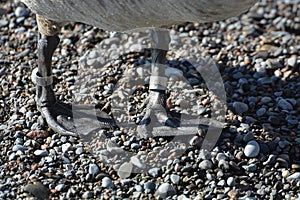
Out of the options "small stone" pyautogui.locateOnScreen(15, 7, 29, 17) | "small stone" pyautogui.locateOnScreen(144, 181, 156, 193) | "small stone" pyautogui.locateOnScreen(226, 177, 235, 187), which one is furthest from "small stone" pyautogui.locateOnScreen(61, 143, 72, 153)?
"small stone" pyautogui.locateOnScreen(15, 7, 29, 17)

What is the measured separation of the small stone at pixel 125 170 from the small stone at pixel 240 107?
831 mm

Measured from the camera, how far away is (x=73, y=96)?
3797mm

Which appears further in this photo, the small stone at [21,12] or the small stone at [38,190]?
the small stone at [21,12]

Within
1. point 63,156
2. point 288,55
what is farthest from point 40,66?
point 288,55

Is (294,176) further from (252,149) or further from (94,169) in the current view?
(94,169)

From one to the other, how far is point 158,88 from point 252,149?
671mm

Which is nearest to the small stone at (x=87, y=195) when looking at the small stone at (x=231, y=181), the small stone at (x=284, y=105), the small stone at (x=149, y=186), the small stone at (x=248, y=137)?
the small stone at (x=149, y=186)

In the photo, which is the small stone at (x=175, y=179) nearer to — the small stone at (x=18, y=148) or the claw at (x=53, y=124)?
the claw at (x=53, y=124)

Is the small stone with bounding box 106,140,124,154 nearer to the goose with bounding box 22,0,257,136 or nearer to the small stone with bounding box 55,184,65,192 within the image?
the goose with bounding box 22,0,257,136

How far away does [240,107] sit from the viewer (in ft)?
12.2

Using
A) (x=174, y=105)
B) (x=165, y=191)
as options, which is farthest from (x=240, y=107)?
(x=165, y=191)

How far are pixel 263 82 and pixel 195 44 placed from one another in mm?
628

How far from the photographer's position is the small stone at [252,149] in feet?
11.1

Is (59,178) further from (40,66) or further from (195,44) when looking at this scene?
(195,44)
